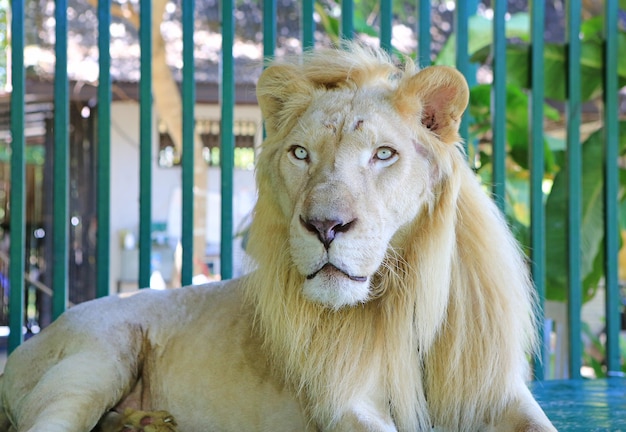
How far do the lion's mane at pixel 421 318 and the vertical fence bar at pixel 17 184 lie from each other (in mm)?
1293

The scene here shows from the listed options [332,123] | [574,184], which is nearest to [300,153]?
[332,123]

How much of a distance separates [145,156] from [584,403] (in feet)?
6.40

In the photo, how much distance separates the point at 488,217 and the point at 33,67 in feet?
23.5

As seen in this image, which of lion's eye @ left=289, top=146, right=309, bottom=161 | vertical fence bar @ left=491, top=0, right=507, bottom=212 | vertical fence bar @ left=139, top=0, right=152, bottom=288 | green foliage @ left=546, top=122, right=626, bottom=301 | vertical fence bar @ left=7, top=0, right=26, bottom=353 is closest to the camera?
lion's eye @ left=289, top=146, right=309, bottom=161

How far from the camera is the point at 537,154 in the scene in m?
3.60

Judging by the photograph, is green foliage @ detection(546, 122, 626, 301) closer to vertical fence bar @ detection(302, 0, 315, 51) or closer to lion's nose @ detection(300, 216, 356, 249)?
vertical fence bar @ detection(302, 0, 315, 51)

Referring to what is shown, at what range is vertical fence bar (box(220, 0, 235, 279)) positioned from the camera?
3.34 m

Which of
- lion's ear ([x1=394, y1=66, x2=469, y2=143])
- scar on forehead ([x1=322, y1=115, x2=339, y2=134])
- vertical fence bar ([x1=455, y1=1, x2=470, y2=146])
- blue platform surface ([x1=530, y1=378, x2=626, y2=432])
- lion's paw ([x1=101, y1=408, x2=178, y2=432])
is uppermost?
vertical fence bar ([x1=455, y1=1, x2=470, y2=146])

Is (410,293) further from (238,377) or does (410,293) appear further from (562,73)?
(562,73)

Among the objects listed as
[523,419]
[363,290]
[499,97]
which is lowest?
[523,419]

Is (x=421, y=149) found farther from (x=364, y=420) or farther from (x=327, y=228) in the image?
(x=364, y=420)

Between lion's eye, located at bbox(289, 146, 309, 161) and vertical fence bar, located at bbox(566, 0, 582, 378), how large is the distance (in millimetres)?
1832

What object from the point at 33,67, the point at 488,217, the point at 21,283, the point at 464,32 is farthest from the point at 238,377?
the point at 33,67

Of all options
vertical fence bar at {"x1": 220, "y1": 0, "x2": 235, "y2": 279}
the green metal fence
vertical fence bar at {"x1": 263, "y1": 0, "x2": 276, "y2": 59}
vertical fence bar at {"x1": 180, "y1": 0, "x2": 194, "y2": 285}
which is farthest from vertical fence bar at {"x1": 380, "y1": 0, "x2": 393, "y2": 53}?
vertical fence bar at {"x1": 180, "y1": 0, "x2": 194, "y2": 285}
